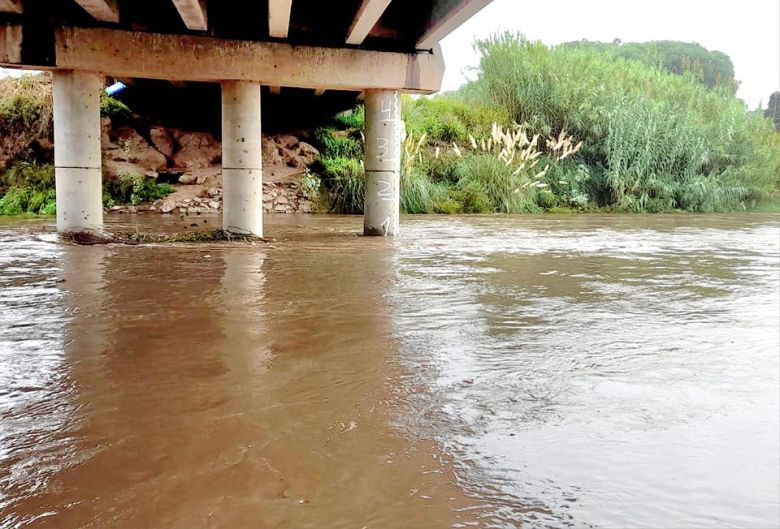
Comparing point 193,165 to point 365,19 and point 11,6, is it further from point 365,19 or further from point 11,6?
point 365,19

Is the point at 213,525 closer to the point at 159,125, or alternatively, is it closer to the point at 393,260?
the point at 393,260

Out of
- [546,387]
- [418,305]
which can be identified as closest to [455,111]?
[418,305]

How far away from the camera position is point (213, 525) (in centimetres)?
170

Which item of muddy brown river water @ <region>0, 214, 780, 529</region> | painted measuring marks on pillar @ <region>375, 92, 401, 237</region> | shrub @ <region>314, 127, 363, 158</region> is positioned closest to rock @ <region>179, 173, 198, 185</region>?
shrub @ <region>314, 127, 363, 158</region>

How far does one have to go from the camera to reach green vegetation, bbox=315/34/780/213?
1664 cm

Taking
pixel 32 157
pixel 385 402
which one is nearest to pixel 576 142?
pixel 32 157

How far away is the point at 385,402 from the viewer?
8.67ft

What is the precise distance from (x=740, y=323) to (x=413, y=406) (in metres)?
2.54

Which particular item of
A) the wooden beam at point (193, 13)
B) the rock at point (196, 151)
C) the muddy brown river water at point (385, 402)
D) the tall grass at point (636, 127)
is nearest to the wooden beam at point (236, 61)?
the wooden beam at point (193, 13)

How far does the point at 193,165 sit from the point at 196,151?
476mm

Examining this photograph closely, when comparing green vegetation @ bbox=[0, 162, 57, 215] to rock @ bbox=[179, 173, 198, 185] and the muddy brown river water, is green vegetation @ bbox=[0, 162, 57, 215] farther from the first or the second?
the muddy brown river water

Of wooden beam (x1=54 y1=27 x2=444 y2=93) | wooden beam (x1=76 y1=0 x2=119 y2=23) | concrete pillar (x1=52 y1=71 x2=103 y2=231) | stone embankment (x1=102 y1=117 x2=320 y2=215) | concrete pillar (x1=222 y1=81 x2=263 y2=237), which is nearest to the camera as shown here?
wooden beam (x1=76 y1=0 x2=119 y2=23)

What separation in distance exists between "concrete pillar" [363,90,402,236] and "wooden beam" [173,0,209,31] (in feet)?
8.81

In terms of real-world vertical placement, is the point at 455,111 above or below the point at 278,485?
above
